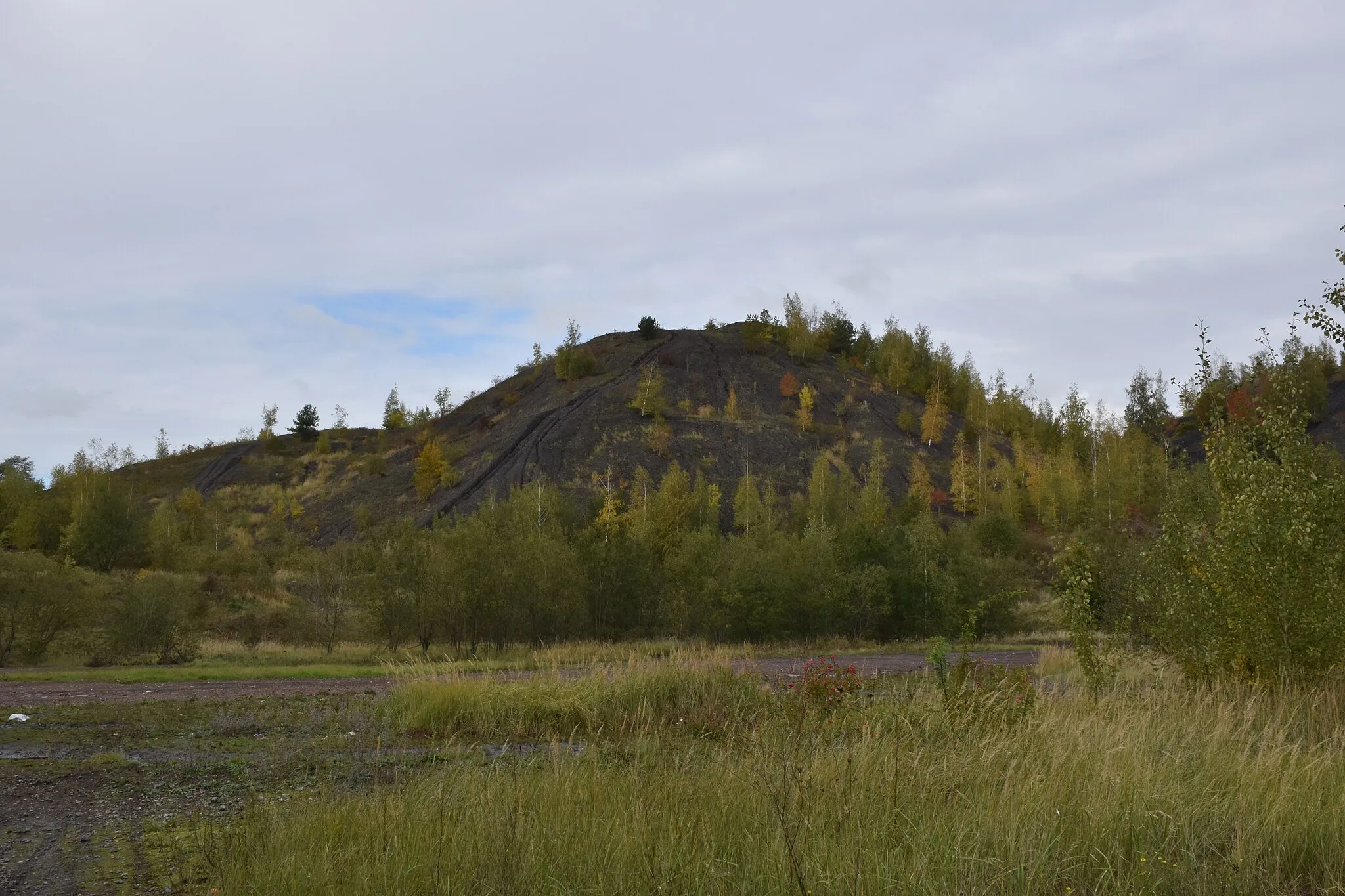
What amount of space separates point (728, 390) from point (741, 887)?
4144 inches

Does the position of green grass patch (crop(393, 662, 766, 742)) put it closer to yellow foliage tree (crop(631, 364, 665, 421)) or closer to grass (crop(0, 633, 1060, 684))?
grass (crop(0, 633, 1060, 684))

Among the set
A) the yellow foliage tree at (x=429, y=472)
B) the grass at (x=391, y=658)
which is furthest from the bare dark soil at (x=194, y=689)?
the yellow foliage tree at (x=429, y=472)

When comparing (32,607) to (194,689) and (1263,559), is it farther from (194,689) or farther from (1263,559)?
(1263,559)

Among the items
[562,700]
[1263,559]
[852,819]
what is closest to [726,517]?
[562,700]

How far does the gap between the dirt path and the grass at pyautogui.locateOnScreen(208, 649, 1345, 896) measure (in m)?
8.50

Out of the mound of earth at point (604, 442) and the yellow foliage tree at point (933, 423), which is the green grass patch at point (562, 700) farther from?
the yellow foliage tree at point (933, 423)

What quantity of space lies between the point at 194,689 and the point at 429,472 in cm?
6903

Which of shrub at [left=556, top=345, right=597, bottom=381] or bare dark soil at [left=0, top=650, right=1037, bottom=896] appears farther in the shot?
shrub at [left=556, top=345, right=597, bottom=381]

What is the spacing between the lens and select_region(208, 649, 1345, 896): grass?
4.98 metres

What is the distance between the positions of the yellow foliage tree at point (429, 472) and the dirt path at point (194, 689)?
63788 millimetres

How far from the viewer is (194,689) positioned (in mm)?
20406

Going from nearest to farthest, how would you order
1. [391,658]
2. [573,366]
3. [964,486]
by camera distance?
[391,658] → [964,486] → [573,366]

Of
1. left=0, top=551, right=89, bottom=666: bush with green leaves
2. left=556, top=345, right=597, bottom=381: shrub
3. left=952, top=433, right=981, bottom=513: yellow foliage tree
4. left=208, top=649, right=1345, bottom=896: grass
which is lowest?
left=208, top=649, right=1345, bottom=896: grass

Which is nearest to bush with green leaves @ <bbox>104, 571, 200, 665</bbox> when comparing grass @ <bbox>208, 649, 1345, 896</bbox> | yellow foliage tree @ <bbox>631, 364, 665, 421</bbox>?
grass @ <bbox>208, 649, 1345, 896</bbox>
